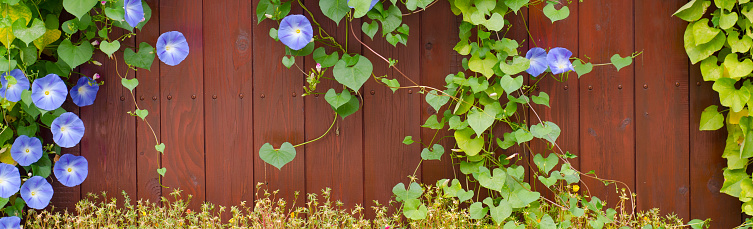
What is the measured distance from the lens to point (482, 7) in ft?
5.48

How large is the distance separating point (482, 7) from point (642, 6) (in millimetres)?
639

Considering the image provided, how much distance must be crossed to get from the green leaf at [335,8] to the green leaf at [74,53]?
839 millimetres

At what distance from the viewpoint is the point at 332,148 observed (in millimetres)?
1894

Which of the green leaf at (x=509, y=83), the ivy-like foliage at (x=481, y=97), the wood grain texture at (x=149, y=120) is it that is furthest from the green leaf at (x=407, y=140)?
the wood grain texture at (x=149, y=120)

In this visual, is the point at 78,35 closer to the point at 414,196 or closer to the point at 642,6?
the point at 414,196

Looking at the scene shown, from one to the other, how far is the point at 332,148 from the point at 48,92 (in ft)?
3.17

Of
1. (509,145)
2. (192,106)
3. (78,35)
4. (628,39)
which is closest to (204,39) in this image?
(192,106)

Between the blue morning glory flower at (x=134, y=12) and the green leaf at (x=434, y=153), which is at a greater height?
the blue morning glory flower at (x=134, y=12)

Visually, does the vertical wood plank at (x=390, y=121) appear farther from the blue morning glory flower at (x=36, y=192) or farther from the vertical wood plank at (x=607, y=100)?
the blue morning glory flower at (x=36, y=192)

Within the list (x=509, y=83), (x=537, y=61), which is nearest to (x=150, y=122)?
(x=509, y=83)

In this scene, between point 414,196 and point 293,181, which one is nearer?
point 414,196

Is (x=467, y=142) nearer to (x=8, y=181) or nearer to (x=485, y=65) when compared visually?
(x=485, y=65)

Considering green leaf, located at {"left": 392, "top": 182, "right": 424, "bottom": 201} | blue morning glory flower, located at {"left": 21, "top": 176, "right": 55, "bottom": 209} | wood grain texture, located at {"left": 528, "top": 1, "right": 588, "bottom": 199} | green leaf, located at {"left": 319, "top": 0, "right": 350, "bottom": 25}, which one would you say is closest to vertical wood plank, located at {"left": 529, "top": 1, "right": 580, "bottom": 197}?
wood grain texture, located at {"left": 528, "top": 1, "right": 588, "bottom": 199}

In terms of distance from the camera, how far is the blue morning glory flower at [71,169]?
177cm
